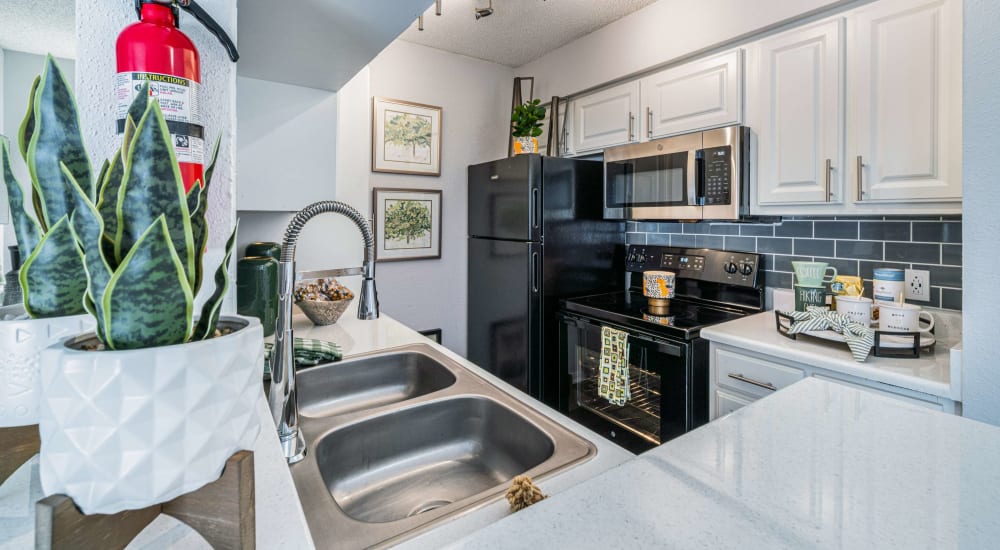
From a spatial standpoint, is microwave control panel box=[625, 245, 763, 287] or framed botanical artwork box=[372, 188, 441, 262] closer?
microwave control panel box=[625, 245, 763, 287]

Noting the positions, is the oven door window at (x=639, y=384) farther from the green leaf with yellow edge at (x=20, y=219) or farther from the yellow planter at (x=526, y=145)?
the green leaf with yellow edge at (x=20, y=219)

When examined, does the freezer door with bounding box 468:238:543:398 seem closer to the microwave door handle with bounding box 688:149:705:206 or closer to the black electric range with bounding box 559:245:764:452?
the black electric range with bounding box 559:245:764:452

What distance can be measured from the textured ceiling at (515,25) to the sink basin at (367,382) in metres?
1.99

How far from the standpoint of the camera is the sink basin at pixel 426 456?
101cm

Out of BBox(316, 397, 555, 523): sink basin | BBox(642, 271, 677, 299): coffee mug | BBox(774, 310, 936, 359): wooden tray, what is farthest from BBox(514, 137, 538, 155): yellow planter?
BBox(316, 397, 555, 523): sink basin

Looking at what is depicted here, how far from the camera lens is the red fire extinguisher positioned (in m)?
0.59

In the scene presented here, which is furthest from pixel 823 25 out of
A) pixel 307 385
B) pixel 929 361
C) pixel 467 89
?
pixel 307 385

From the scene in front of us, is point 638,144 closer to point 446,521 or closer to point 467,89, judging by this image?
point 467,89

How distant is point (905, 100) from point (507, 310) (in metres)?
2.02

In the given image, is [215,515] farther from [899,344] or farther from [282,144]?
[899,344]

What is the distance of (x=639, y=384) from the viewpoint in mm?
2115

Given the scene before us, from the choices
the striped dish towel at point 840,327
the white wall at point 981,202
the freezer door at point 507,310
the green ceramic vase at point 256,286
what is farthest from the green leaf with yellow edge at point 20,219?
the freezer door at point 507,310

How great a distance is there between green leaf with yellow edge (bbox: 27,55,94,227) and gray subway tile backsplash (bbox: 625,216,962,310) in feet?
8.04

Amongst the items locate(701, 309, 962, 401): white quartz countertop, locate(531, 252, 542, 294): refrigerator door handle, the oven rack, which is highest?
locate(531, 252, 542, 294): refrigerator door handle
